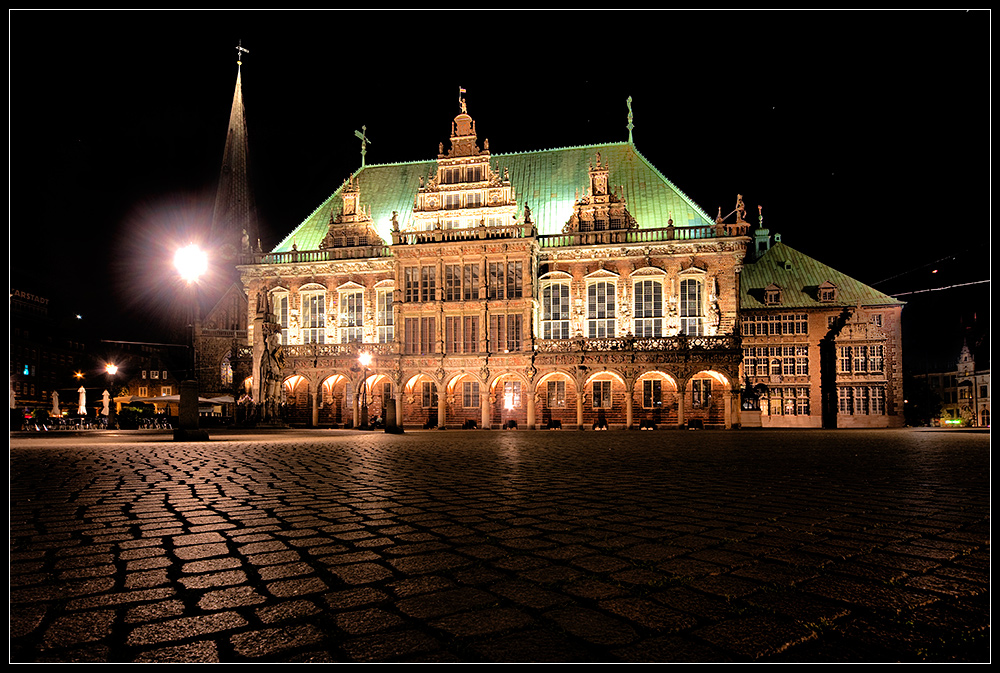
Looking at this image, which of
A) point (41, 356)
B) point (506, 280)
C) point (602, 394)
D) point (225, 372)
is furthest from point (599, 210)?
point (41, 356)

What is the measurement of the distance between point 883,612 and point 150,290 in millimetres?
79865

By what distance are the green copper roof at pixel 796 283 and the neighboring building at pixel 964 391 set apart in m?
15.6

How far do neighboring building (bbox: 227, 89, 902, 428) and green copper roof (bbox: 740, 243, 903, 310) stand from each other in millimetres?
171

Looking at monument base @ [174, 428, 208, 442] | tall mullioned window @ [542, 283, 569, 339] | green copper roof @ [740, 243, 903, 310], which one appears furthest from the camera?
green copper roof @ [740, 243, 903, 310]

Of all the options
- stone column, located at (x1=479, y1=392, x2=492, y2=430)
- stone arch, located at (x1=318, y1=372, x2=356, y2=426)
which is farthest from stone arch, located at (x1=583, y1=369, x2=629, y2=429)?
stone arch, located at (x1=318, y1=372, x2=356, y2=426)

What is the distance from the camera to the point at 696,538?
4.30 metres

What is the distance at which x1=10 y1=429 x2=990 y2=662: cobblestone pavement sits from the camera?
2391 mm

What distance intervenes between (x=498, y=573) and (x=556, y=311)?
34288mm

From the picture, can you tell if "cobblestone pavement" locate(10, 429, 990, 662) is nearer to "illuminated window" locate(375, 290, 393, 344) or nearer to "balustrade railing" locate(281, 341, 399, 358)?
"balustrade railing" locate(281, 341, 399, 358)

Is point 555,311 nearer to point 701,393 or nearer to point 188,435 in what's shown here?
point 701,393

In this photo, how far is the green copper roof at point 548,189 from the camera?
38.6m

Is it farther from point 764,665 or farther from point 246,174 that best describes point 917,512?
point 246,174

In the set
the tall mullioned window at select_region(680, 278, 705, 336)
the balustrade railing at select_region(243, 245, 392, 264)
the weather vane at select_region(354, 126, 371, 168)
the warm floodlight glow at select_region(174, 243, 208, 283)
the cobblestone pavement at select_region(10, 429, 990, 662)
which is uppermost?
the weather vane at select_region(354, 126, 371, 168)

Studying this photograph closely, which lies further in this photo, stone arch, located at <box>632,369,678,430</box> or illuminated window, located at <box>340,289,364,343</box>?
illuminated window, located at <box>340,289,364,343</box>
